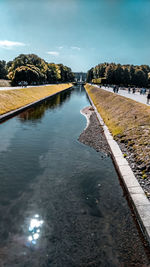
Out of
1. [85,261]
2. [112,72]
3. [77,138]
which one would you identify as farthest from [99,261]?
[112,72]

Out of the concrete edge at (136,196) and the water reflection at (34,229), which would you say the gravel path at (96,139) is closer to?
the concrete edge at (136,196)

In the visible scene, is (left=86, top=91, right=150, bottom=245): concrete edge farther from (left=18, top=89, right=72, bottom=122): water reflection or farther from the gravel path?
(left=18, top=89, right=72, bottom=122): water reflection

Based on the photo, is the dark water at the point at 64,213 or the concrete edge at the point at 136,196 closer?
the dark water at the point at 64,213

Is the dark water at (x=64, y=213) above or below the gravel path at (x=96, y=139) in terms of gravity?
below

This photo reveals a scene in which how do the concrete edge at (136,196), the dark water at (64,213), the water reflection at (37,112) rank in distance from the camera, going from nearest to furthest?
the dark water at (64,213) → the concrete edge at (136,196) → the water reflection at (37,112)

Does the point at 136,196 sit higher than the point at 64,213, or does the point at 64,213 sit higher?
the point at 136,196

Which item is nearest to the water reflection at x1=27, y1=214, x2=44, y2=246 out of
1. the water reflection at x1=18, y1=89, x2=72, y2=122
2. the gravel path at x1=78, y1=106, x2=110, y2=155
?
the gravel path at x1=78, y1=106, x2=110, y2=155

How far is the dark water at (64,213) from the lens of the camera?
6.14 metres

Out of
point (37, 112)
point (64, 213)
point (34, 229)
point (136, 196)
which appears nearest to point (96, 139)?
point (136, 196)

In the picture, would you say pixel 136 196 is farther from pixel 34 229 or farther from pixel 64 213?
pixel 34 229

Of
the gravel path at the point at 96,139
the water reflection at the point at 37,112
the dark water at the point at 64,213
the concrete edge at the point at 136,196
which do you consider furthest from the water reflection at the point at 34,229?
the water reflection at the point at 37,112

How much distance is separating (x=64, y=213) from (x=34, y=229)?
1.44 metres

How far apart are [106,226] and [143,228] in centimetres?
143

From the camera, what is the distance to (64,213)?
802 centimetres
